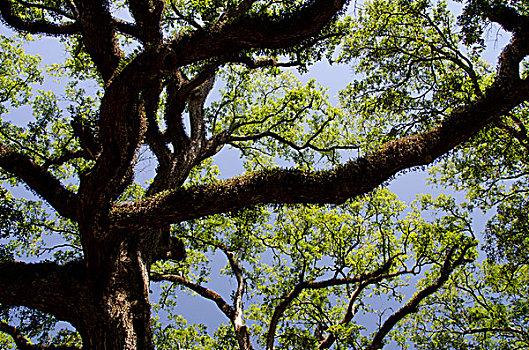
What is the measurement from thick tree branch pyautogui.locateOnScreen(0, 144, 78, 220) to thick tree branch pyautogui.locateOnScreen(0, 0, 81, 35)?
10.1 feet

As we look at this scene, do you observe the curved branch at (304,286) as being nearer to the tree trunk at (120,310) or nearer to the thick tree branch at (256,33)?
the tree trunk at (120,310)

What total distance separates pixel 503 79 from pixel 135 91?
5.37m

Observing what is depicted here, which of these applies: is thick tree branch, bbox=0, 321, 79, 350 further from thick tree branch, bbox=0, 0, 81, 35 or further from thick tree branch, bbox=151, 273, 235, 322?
thick tree branch, bbox=0, 0, 81, 35

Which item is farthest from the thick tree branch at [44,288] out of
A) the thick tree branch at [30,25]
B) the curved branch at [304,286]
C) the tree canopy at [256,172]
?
the thick tree branch at [30,25]

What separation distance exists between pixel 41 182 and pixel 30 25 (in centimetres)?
401

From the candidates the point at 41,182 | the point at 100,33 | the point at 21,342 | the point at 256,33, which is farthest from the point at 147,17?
the point at 21,342

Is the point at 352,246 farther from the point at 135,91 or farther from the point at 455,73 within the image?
the point at 135,91

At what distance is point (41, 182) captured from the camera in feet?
18.0

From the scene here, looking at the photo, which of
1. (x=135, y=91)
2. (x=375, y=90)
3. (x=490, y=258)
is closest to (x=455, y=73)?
(x=375, y=90)

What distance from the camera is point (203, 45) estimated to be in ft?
14.9

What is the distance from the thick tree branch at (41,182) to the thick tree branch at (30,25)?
3.08 metres

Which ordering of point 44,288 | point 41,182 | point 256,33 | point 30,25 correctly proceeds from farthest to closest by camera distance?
1. point 30,25
2. point 41,182
3. point 44,288
4. point 256,33

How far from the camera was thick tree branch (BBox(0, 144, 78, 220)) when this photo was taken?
17.7 ft

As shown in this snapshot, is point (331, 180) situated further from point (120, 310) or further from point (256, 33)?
point (120, 310)
